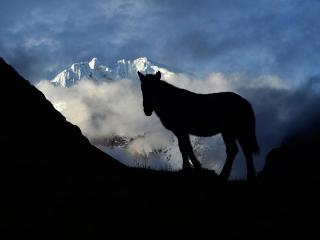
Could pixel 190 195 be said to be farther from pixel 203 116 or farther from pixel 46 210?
pixel 203 116

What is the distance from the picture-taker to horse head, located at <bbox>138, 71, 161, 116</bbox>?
61.1 feet

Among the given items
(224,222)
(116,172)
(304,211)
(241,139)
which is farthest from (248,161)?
(224,222)

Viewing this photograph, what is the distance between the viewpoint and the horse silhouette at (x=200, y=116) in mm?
17797

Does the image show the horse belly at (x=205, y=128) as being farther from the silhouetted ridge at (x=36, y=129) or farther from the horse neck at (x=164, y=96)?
the silhouetted ridge at (x=36, y=129)

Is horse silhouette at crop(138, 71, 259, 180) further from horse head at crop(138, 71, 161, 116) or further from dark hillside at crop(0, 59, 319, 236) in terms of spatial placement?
dark hillside at crop(0, 59, 319, 236)

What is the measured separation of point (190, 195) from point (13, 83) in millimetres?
7674

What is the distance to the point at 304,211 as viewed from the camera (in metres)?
11.4

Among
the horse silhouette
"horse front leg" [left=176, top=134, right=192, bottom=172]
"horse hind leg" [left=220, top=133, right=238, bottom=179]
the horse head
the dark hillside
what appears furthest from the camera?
the horse head

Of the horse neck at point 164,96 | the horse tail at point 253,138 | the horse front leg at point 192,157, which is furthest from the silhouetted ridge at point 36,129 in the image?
the horse tail at point 253,138

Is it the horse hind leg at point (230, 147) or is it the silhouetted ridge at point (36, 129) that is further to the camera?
the horse hind leg at point (230, 147)

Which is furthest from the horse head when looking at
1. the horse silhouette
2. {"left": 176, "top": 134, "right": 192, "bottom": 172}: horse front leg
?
{"left": 176, "top": 134, "right": 192, "bottom": 172}: horse front leg

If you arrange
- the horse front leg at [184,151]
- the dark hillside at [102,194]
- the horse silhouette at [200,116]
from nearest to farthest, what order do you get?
the dark hillside at [102,194], the horse front leg at [184,151], the horse silhouette at [200,116]

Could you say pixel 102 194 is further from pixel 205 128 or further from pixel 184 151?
pixel 205 128

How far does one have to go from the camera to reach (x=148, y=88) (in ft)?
61.2
